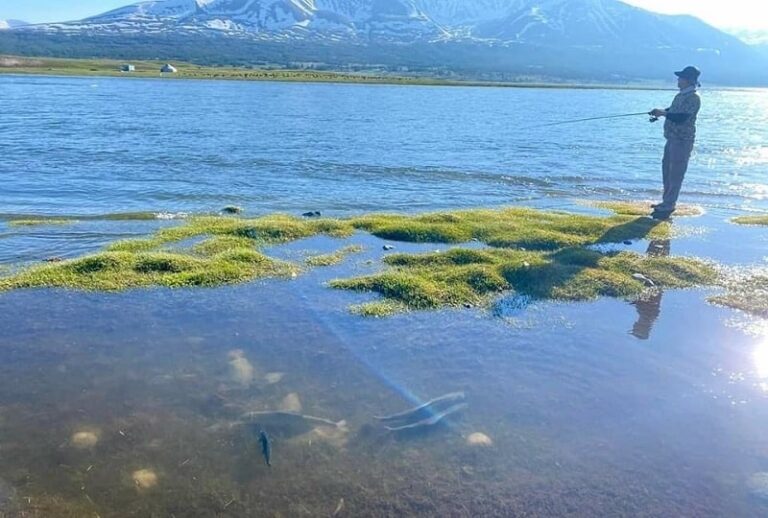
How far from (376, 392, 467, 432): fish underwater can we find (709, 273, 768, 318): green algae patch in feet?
28.4

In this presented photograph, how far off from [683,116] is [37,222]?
24.0m

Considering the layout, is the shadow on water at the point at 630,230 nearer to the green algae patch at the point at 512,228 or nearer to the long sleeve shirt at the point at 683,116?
the green algae patch at the point at 512,228

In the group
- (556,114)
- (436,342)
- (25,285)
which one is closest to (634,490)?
(436,342)

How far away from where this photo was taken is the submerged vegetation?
51.2 ft

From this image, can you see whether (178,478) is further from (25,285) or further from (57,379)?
(25,285)

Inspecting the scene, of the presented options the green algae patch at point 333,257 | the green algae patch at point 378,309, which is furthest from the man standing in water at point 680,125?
the green algae patch at point 378,309

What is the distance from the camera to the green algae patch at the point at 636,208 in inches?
1077

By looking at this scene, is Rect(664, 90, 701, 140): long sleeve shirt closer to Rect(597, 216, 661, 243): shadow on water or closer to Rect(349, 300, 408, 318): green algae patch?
Rect(597, 216, 661, 243): shadow on water

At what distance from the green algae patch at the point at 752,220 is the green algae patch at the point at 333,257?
16559 millimetres

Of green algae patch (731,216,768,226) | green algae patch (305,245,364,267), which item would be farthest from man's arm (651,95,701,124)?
green algae patch (305,245,364,267)

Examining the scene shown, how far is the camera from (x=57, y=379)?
428 inches

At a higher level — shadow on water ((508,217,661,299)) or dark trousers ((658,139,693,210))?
dark trousers ((658,139,693,210))

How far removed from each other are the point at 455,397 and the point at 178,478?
4572 millimetres

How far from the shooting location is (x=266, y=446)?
925 cm
